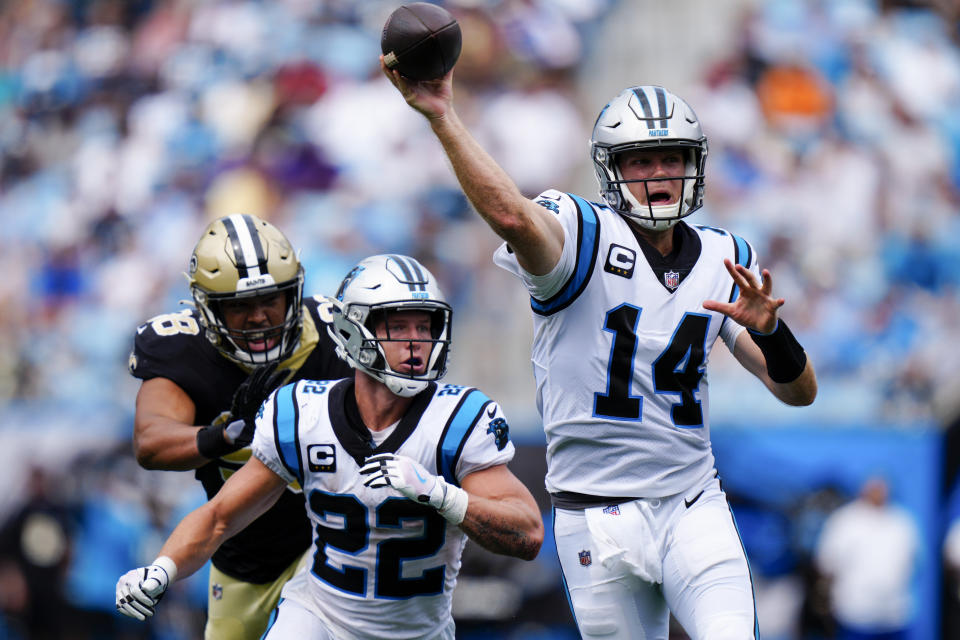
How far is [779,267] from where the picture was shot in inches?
333

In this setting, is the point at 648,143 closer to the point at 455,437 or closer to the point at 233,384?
the point at 455,437

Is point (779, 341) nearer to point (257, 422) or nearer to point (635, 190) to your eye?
point (635, 190)

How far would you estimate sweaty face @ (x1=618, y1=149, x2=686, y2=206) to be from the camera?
376 cm

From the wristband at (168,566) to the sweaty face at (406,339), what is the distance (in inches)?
34.0

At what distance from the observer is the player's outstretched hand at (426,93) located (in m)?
3.35

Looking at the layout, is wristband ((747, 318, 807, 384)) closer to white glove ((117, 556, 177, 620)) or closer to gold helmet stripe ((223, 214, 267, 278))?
gold helmet stripe ((223, 214, 267, 278))

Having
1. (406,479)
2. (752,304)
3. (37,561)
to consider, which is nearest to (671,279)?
(752,304)

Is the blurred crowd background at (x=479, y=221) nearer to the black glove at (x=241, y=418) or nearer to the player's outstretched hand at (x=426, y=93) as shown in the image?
the black glove at (x=241, y=418)

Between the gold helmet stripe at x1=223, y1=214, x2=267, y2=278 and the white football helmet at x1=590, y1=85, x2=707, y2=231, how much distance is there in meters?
1.26

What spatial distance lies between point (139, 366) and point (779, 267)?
17.3 ft

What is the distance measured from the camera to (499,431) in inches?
144

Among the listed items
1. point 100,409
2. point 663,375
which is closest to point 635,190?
point 663,375

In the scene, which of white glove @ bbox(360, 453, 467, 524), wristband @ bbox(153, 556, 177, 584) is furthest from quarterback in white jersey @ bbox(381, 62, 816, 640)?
wristband @ bbox(153, 556, 177, 584)

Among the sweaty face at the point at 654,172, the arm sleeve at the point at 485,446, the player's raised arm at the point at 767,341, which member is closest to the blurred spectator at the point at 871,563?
the player's raised arm at the point at 767,341
